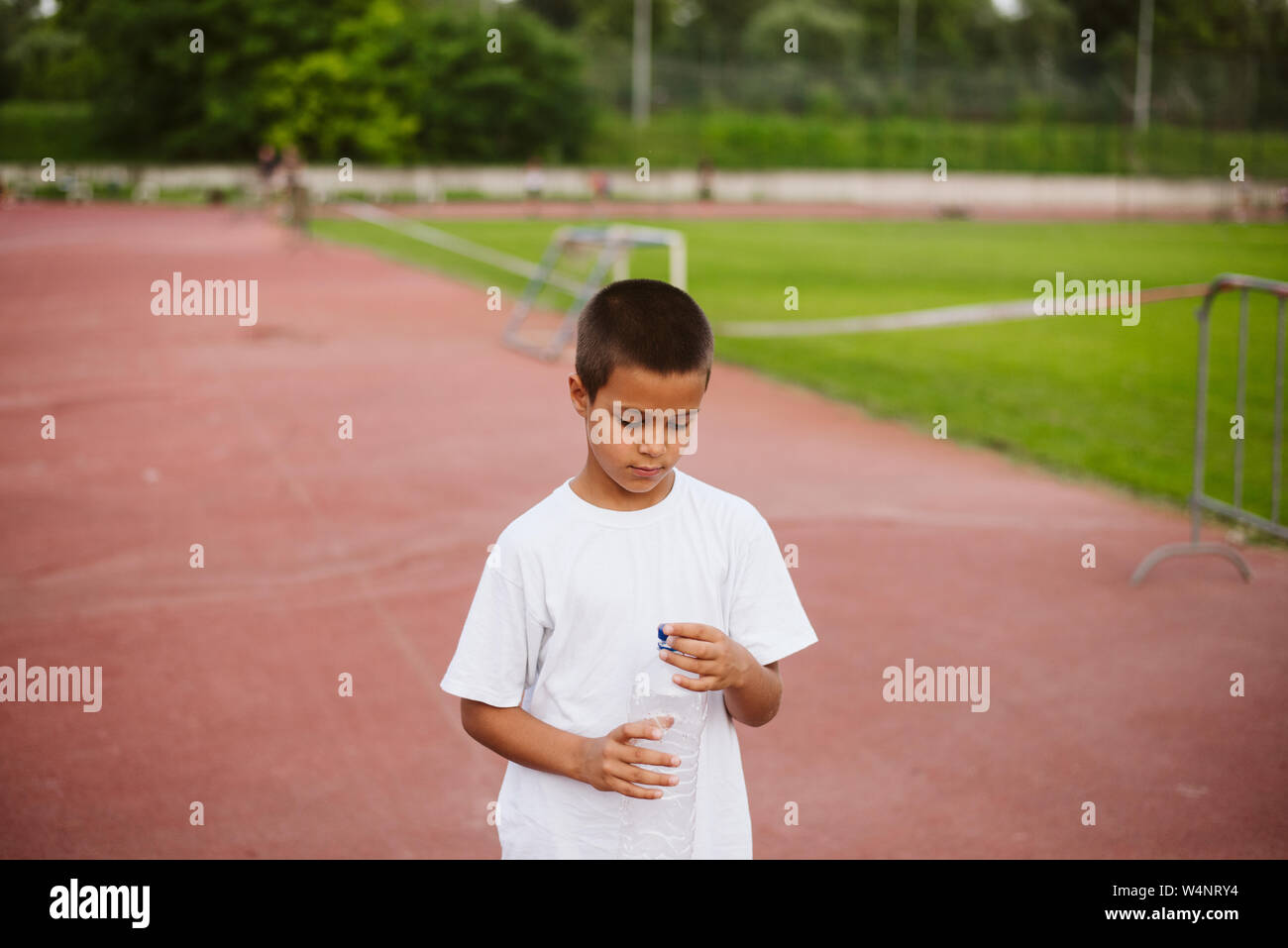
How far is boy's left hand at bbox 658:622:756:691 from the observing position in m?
2.17

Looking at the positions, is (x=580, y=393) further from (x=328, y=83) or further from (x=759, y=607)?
(x=328, y=83)

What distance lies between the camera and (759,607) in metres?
2.45

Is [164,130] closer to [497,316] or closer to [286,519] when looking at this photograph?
[497,316]

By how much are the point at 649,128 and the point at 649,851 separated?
59.6 metres

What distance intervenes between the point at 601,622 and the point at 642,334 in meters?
0.53

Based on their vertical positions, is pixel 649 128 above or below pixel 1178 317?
above

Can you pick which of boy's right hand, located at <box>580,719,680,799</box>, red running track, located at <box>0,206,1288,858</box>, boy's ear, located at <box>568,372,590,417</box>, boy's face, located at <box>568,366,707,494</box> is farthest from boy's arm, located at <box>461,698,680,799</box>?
red running track, located at <box>0,206,1288,858</box>

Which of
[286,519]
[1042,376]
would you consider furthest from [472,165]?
[286,519]

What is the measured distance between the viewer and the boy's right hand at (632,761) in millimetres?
2178

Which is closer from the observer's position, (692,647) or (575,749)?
(692,647)

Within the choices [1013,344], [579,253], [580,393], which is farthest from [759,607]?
[579,253]

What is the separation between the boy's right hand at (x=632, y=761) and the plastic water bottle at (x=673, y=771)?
0.11m

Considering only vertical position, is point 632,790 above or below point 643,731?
below

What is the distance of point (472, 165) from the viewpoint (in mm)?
57438
